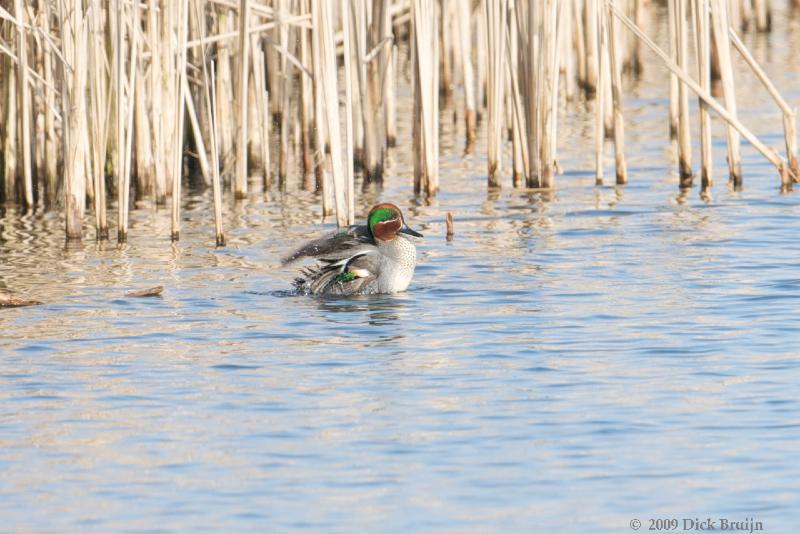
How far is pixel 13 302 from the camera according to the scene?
Answer: 10375 mm

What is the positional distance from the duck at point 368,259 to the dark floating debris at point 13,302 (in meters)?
1.84

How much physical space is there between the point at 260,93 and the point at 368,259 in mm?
4404

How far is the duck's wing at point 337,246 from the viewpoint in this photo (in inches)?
424

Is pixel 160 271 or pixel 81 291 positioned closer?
pixel 81 291

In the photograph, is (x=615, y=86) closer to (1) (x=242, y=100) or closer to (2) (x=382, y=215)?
(1) (x=242, y=100)

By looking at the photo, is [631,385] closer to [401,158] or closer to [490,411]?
[490,411]

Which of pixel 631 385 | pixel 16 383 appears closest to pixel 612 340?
pixel 631 385

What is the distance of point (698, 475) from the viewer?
6.55 m

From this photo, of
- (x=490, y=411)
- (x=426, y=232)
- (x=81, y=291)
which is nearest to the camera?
(x=490, y=411)

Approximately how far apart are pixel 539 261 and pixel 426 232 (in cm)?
173

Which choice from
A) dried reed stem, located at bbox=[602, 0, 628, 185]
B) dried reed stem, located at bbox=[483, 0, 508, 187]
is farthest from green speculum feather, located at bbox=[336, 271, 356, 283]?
dried reed stem, located at bbox=[602, 0, 628, 185]

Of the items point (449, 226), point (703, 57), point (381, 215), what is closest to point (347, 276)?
point (381, 215)

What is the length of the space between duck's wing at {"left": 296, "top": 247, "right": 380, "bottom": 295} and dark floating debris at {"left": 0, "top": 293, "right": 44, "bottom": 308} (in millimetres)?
1939

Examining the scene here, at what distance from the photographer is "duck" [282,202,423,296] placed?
10656 millimetres
